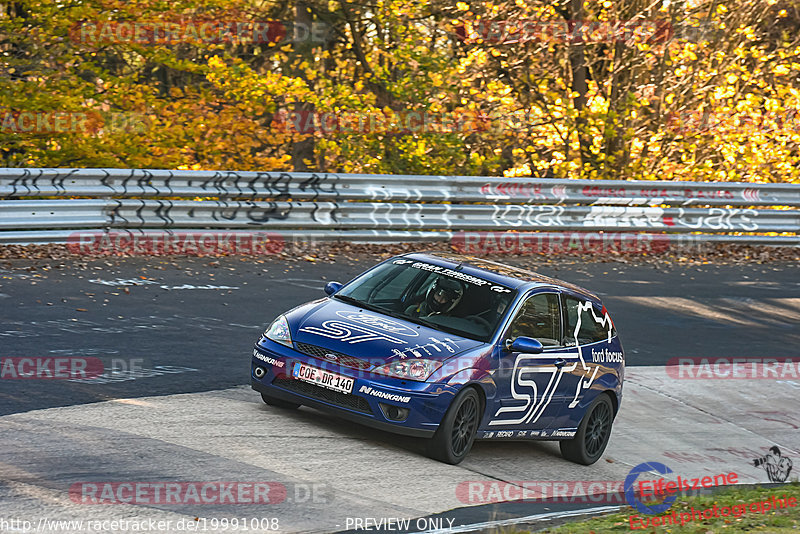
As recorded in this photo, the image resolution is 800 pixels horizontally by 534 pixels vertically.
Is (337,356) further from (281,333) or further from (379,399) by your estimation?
(281,333)

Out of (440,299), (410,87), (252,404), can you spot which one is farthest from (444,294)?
(410,87)

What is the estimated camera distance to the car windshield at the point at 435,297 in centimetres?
855

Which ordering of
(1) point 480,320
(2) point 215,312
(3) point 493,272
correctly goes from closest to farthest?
(1) point 480,320 → (3) point 493,272 → (2) point 215,312

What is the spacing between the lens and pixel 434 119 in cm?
2191

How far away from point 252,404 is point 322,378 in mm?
1136

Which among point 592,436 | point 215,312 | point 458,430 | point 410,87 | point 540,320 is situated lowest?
point 592,436

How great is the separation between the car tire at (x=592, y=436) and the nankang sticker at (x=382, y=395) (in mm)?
2165

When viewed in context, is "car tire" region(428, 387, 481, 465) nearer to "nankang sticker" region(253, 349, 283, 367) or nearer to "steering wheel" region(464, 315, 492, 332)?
"steering wheel" region(464, 315, 492, 332)

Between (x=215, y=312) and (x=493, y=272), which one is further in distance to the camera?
(x=215, y=312)

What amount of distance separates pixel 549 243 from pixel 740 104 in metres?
8.90

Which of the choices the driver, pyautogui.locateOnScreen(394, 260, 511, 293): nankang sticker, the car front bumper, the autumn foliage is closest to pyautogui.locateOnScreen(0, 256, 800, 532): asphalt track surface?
the car front bumper

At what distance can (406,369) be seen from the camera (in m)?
7.85

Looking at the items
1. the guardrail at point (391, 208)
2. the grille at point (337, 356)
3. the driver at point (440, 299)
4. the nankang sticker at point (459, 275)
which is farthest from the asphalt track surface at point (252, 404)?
the nankang sticker at point (459, 275)

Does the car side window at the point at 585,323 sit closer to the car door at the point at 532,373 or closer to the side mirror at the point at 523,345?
the car door at the point at 532,373
